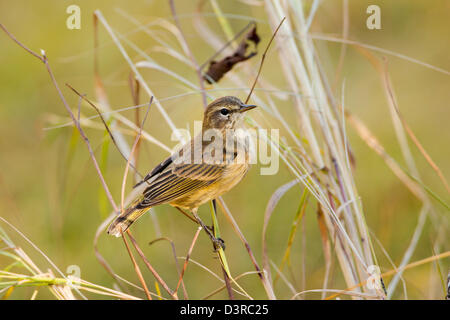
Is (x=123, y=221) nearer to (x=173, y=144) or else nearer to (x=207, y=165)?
(x=207, y=165)

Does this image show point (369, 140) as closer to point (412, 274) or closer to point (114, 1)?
point (412, 274)

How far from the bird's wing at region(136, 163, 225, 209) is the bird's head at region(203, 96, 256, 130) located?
293 mm

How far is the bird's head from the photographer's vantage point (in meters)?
3.29

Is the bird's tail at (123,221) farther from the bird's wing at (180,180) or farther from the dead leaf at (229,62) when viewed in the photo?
the dead leaf at (229,62)

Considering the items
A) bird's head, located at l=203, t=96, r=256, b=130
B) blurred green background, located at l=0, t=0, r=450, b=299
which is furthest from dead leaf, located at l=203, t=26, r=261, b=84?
blurred green background, located at l=0, t=0, r=450, b=299

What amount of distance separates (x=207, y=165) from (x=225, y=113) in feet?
1.14

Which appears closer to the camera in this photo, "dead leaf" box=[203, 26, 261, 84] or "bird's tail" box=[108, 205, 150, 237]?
"bird's tail" box=[108, 205, 150, 237]

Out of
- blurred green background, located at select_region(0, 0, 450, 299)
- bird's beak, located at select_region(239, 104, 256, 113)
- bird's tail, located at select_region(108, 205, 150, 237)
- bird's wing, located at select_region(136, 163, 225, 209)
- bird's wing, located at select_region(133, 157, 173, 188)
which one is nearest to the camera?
bird's tail, located at select_region(108, 205, 150, 237)

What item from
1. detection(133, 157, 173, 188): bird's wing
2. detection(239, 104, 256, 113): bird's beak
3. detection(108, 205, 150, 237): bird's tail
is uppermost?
detection(239, 104, 256, 113): bird's beak

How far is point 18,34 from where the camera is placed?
21.3 ft

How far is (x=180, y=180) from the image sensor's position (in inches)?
127

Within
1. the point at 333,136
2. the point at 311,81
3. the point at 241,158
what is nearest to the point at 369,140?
the point at 333,136

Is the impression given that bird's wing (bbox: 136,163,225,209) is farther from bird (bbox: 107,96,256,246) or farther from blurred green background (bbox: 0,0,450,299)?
blurred green background (bbox: 0,0,450,299)

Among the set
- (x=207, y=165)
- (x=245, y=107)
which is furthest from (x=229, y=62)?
(x=207, y=165)
